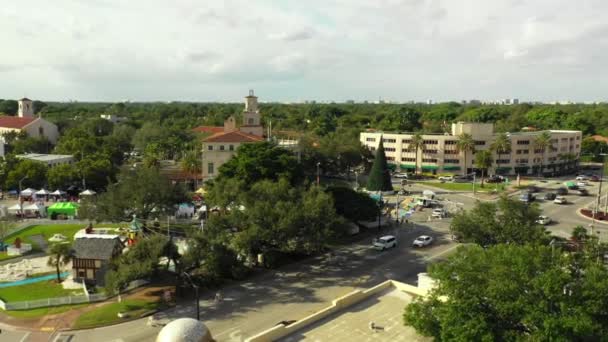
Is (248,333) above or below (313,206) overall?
below


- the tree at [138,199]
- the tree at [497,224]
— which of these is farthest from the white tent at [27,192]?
the tree at [497,224]

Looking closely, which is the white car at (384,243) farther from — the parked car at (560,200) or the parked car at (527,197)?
the parked car at (560,200)

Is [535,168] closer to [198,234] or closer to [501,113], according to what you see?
[501,113]


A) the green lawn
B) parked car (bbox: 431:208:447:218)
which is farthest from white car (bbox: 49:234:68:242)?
the green lawn

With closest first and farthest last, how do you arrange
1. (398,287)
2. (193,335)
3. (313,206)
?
(193,335) < (398,287) < (313,206)

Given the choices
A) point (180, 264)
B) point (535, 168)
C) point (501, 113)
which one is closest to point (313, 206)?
point (180, 264)

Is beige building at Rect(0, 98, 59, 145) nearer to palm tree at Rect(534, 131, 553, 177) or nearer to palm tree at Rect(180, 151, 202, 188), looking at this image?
palm tree at Rect(180, 151, 202, 188)

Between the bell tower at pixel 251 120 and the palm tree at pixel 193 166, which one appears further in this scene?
the bell tower at pixel 251 120
